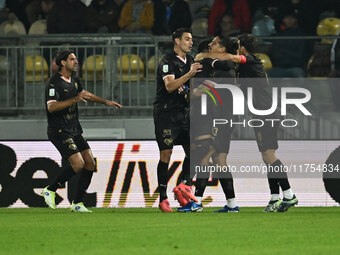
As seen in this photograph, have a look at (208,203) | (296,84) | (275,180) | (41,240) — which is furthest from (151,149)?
(41,240)

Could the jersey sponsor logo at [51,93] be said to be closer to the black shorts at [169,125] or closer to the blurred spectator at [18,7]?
the black shorts at [169,125]

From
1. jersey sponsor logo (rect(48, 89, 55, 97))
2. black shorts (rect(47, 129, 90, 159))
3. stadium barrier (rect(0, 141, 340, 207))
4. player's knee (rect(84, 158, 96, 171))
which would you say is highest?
jersey sponsor logo (rect(48, 89, 55, 97))

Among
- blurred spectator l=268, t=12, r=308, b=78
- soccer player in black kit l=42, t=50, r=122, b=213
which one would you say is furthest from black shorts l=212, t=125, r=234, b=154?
blurred spectator l=268, t=12, r=308, b=78

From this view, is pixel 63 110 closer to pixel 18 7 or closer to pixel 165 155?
pixel 165 155

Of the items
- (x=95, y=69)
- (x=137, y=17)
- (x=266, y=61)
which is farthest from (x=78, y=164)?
(x=137, y=17)

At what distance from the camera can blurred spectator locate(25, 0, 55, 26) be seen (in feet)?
62.1

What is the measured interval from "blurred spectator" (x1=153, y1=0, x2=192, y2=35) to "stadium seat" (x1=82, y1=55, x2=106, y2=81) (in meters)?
Answer: 2.17

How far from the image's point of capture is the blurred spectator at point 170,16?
17.9m

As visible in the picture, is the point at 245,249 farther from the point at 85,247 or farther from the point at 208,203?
the point at 208,203

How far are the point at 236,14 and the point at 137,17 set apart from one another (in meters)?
1.81

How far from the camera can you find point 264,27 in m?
18.2

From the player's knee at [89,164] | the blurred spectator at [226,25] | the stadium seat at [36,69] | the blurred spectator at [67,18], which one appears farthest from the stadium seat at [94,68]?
the player's knee at [89,164]

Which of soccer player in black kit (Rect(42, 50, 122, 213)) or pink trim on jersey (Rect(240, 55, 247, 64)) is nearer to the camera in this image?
pink trim on jersey (Rect(240, 55, 247, 64))

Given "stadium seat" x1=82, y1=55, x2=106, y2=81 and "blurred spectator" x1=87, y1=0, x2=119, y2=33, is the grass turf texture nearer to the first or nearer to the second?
"stadium seat" x1=82, y1=55, x2=106, y2=81
